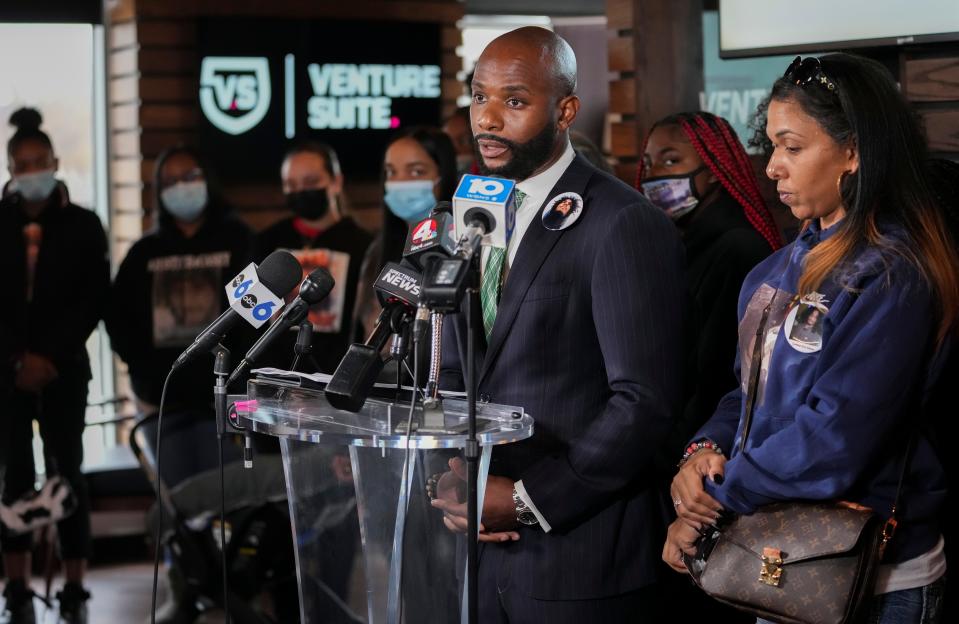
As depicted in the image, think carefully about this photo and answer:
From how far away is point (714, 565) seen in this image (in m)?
2.21

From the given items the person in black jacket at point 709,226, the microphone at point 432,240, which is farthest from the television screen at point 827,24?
the microphone at point 432,240

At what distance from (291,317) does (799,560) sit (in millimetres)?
885

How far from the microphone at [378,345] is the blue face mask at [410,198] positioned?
2.78 m

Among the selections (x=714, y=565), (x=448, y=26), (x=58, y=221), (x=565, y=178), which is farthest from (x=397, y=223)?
(x=448, y=26)

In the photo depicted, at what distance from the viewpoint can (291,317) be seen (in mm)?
2061

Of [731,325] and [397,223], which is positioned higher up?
[397,223]

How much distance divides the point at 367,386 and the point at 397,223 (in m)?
2.92

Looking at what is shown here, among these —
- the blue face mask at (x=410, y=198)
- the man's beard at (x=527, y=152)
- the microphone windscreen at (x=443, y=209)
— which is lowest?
the microphone windscreen at (x=443, y=209)

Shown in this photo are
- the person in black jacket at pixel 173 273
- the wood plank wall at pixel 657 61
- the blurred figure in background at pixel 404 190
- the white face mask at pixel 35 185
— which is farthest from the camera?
the white face mask at pixel 35 185

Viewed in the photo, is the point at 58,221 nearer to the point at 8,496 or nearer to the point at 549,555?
the point at 8,496

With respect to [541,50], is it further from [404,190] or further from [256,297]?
[404,190]

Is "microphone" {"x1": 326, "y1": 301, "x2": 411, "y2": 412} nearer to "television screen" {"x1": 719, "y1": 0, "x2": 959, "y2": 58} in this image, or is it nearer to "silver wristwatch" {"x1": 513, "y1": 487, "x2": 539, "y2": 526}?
"silver wristwatch" {"x1": 513, "y1": 487, "x2": 539, "y2": 526}

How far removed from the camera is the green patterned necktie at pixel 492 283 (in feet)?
7.77

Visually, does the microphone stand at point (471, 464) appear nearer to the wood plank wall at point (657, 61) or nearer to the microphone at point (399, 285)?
the microphone at point (399, 285)
